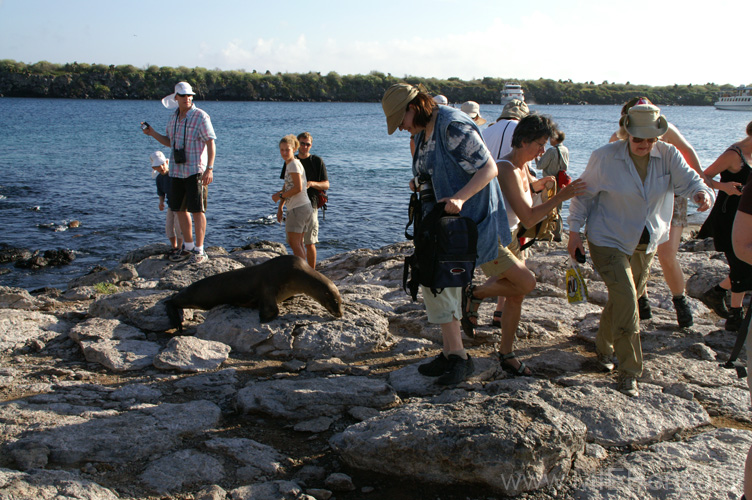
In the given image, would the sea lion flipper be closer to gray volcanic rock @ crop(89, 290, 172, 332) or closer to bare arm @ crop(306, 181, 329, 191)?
gray volcanic rock @ crop(89, 290, 172, 332)

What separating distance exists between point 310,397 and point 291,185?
3.75m

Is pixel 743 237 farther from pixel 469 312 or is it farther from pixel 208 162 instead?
pixel 208 162

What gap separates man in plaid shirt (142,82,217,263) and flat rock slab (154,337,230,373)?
313 cm

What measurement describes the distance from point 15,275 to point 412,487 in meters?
11.5

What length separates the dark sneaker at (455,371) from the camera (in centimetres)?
401

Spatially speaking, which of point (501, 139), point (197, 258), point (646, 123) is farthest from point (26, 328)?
point (646, 123)

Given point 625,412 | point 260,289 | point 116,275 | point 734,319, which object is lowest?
point 116,275

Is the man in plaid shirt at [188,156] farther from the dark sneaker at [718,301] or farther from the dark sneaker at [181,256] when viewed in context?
the dark sneaker at [718,301]

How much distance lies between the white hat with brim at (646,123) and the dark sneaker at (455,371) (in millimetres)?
1864

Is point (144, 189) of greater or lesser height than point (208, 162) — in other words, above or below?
below

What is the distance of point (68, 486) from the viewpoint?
2764 mm

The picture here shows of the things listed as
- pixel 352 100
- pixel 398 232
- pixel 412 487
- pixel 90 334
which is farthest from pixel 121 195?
pixel 352 100

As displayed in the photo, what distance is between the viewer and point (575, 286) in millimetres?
4465

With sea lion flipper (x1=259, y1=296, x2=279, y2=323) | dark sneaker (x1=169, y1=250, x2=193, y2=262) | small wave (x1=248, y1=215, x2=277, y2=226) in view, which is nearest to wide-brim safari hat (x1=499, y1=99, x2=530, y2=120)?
sea lion flipper (x1=259, y1=296, x2=279, y2=323)
